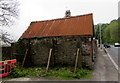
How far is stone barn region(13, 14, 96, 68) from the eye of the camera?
862cm

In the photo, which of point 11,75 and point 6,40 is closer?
point 11,75

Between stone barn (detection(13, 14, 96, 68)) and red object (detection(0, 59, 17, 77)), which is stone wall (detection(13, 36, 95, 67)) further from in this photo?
red object (detection(0, 59, 17, 77))

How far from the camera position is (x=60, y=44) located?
9438 millimetres

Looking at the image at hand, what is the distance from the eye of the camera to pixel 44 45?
9828 millimetres

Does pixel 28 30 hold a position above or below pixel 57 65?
above

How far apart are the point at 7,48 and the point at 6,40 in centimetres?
134

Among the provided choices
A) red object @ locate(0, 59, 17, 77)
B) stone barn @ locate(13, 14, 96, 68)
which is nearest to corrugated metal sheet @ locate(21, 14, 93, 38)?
stone barn @ locate(13, 14, 96, 68)

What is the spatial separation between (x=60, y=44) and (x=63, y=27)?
2.03 meters

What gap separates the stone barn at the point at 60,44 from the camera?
339 inches

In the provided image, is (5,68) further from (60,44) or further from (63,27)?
(63,27)

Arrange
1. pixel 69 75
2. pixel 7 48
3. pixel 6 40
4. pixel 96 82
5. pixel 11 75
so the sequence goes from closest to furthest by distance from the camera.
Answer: pixel 96 82 < pixel 69 75 < pixel 11 75 < pixel 6 40 < pixel 7 48

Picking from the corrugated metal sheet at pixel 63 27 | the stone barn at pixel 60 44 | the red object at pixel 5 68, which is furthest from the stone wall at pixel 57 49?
the red object at pixel 5 68

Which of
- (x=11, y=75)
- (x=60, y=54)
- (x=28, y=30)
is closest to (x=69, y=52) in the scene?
(x=60, y=54)

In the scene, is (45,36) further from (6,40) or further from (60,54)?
(6,40)
